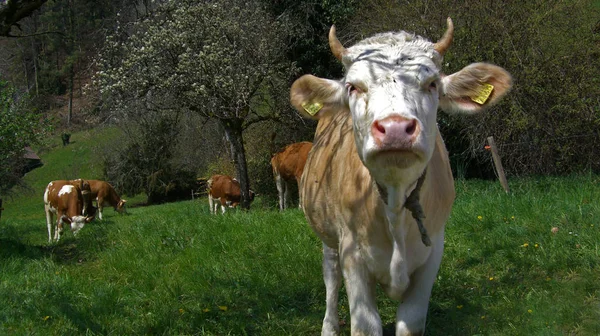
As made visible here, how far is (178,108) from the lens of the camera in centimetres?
1558

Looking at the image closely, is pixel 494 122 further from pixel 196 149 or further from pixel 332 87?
pixel 196 149

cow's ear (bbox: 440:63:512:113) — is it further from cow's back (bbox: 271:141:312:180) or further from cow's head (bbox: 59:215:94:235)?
cow's head (bbox: 59:215:94:235)

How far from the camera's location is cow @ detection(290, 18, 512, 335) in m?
2.92

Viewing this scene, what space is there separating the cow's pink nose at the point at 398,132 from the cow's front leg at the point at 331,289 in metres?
2.29

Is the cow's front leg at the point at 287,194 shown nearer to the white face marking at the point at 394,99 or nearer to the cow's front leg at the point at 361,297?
the cow's front leg at the point at 361,297

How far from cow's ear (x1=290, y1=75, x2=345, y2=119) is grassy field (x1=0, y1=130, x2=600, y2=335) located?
209cm

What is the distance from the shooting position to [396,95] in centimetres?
296

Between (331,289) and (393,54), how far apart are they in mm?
2181

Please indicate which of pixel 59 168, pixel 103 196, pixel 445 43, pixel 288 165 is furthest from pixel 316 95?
pixel 59 168

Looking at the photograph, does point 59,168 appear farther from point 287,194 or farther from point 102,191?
point 287,194

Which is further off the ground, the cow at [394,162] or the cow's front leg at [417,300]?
the cow at [394,162]

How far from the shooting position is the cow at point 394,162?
292cm

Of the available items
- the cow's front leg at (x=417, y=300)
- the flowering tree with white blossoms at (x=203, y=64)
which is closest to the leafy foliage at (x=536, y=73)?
the flowering tree with white blossoms at (x=203, y=64)

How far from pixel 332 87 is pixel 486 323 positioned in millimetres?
2290
